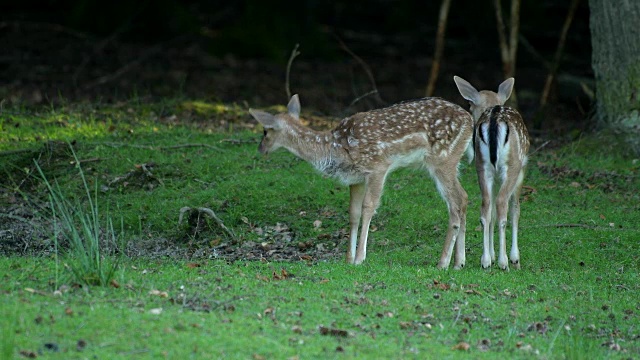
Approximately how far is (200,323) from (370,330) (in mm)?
1178

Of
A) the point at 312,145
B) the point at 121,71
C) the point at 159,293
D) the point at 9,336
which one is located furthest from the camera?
the point at 121,71

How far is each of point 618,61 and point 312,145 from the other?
5.49 metres

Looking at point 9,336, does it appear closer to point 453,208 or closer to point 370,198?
point 370,198

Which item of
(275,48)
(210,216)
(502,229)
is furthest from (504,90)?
(275,48)

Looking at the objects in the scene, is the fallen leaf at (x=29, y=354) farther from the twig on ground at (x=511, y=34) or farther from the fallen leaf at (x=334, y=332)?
the twig on ground at (x=511, y=34)

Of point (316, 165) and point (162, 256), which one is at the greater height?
point (316, 165)

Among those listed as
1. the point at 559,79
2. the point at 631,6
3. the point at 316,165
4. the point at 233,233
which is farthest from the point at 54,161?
the point at 559,79

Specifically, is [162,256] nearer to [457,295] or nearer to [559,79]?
[457,295]

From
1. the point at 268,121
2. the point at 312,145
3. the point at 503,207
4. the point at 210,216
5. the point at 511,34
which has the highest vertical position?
the point at 511,34

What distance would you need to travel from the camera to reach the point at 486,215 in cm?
935

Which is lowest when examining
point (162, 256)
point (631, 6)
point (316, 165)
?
point (162, 256)

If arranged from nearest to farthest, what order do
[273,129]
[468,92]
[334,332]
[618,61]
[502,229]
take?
1. [334,332]
2. [502,229]
3. [273,129]
4. [468,92]
5. [618,61]

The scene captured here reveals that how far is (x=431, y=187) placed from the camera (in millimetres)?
11758

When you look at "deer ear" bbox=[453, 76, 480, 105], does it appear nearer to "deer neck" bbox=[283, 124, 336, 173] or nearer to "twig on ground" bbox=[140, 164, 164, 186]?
"deer neck" bbox=[283, 124, 336, 173]
